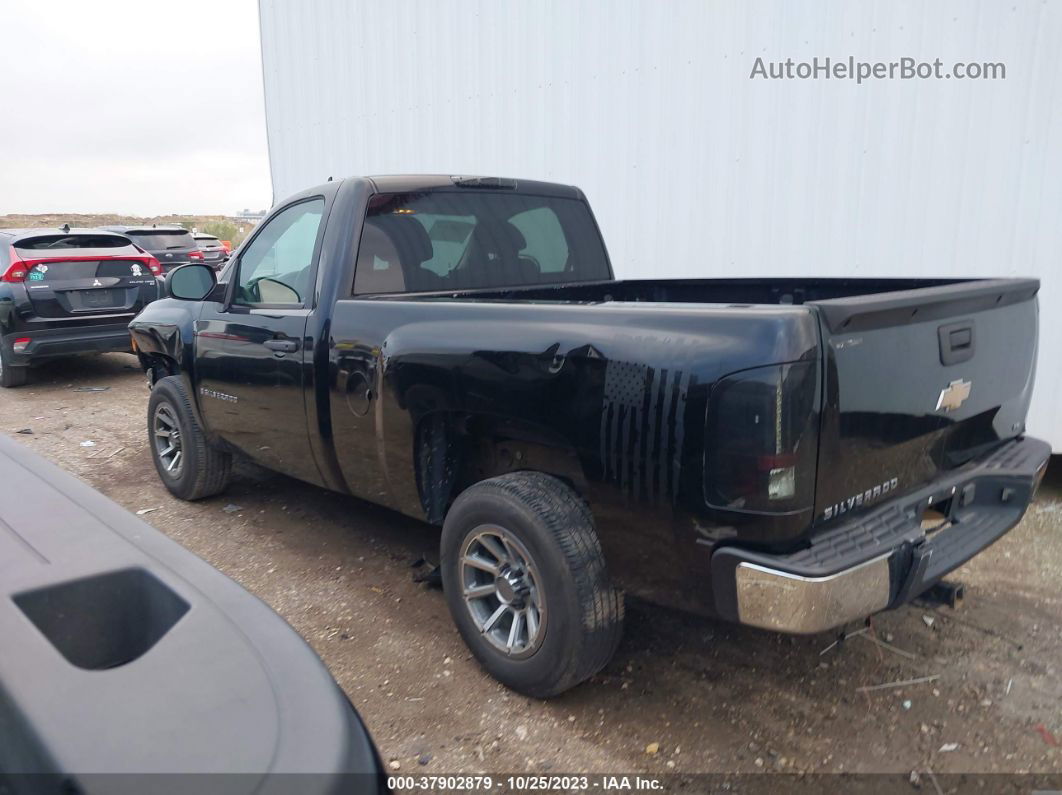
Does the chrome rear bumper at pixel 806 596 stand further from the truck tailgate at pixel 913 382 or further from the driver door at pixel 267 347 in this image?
the driver door at pixel 267 347

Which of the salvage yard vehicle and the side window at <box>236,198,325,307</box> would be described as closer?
the salvage yard vehicle

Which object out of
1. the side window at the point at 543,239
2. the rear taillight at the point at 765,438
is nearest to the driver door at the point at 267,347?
the side window at the point at 543,239

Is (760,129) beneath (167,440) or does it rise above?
above

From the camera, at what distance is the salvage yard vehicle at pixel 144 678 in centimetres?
97

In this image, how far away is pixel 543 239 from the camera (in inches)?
172

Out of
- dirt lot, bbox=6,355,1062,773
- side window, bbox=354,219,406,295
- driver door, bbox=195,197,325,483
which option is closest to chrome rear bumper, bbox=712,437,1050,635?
dirt lot, bbox=6,355,1062,773

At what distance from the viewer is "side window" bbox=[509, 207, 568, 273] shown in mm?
4266

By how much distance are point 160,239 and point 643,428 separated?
13927mm

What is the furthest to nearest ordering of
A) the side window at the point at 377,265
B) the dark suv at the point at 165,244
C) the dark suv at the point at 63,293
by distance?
the dark suv at the point at 165,244 → the dark suv at the point at 63,293 → the side window at the point at 377,265

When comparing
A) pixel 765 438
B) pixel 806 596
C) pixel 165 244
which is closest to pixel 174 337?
pixel 765 438

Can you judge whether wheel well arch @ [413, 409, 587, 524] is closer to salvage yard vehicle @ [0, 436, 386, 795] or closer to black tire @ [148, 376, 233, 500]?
salvage yard vehicle @ [0, 436, 386, 795]

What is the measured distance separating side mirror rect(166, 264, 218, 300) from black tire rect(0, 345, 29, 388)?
18.1 feet

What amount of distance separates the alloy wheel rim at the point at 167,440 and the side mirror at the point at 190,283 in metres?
0.87

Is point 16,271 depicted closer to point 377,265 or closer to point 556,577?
point 377,265
